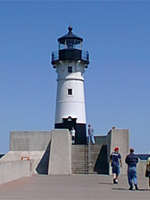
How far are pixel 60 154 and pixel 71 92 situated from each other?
11.0 metres

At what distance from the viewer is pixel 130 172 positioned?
583 inches

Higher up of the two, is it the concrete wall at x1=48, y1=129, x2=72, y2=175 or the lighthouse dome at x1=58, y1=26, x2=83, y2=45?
the lighthouse dome at x1=58, y1=26, x2=83, y2=45

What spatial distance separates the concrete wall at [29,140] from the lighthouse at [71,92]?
646 centimetres

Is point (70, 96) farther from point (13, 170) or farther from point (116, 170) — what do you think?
point (116, 170)

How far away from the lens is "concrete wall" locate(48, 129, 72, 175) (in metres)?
23.6

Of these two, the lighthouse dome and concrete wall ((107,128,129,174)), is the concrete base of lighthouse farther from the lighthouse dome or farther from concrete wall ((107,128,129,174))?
concrete wall ((107,128,129,174))

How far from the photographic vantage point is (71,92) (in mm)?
34375

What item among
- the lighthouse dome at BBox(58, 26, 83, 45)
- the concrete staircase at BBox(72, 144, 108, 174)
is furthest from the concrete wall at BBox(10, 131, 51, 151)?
the lighthouse dome at BBox(58, 26, 83, 45)

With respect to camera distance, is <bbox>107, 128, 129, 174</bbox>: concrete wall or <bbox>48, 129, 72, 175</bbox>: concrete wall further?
<bbox>107, 128, 129, 174</bbox>: concrete wall

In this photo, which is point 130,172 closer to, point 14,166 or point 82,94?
point 14,166

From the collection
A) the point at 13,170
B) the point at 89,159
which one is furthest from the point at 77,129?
the point at 13,170

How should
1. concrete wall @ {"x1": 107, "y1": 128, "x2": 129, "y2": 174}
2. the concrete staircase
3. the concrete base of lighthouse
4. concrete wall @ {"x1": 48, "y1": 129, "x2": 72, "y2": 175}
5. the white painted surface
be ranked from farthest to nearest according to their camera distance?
1. the white painted surface
2. the concrete base of lighthouse
3. the concrete staircase
4. concrete wall @ {"x1": 107, "y1": 128, "x2": 129, "y2": 174}
5. concrete wall @ {"x1": 48, "y1": 129, "x2": 72, "y2": 175}

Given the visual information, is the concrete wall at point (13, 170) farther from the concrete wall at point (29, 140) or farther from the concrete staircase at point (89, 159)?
the concrete wall at point (29, 140)

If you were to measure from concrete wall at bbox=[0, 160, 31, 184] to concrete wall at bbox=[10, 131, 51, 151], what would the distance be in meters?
5.72
